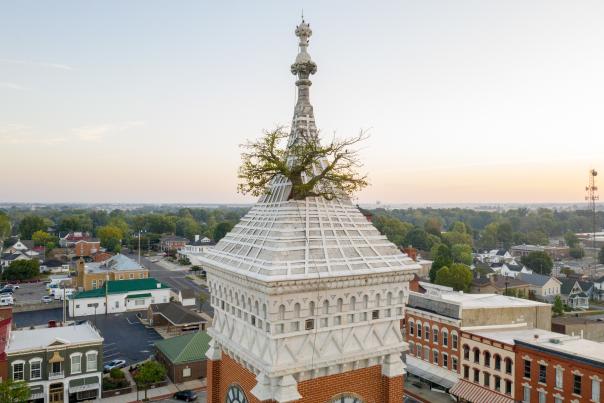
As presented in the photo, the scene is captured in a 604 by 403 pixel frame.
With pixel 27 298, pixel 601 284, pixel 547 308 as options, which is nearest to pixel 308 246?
pixel 547 308

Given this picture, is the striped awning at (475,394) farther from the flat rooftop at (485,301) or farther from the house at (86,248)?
the house at (86,248)

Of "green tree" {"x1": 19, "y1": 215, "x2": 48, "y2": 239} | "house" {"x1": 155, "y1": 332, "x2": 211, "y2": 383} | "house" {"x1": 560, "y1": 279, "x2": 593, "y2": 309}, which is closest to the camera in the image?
"house" {"x1": 155, "y1": 332, "x2": 211, "y2": 383}

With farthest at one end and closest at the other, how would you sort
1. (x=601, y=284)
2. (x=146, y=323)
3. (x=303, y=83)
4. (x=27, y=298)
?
(x=601, y=284) → (x=27, y=298) → (x=146, y=323) → (x=303, y=83)

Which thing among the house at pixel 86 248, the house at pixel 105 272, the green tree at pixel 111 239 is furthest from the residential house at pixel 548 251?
the house at pixel 86 248

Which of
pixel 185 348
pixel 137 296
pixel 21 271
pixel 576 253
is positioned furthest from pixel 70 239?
pixel 576 253

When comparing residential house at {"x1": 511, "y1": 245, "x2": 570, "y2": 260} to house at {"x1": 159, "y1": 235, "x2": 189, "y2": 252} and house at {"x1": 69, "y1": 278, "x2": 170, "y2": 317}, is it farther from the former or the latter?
house at {"x1": 69, "y1": 278, "x2": 170, "y2": 317}

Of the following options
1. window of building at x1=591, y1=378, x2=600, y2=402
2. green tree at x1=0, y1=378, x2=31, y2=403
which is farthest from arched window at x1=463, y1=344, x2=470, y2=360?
green tree at x1=0, y1=378, x2=31, y2=403

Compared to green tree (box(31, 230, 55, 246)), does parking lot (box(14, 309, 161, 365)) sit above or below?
below

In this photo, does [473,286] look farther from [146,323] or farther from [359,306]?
[359,306]
